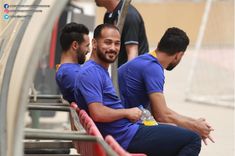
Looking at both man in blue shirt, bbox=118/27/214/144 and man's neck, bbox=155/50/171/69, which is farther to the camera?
man's neck, bbox=155/50/171/69

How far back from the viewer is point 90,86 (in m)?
5.30

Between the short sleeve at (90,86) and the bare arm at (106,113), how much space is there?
0.14ft

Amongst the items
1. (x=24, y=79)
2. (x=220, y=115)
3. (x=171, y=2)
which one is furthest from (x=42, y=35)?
(x=171, y=2)

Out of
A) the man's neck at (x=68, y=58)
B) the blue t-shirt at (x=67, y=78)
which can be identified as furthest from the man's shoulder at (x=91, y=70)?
the man's neck at (x=68, y=58)

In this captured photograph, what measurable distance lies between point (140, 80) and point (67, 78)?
85cm

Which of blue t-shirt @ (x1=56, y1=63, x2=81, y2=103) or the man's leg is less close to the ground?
blue t-shirt @ (x1=56, y1=63, x2=81, y2=103)

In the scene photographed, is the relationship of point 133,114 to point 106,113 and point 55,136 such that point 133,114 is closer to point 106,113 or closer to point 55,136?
point 106,113

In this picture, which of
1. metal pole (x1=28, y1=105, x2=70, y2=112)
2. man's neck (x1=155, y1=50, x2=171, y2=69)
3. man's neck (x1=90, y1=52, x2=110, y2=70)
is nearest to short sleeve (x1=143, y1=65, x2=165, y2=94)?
man's neck (x1=155, y1=50, x2=171, y2=69)

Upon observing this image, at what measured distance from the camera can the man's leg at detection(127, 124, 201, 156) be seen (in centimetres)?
541

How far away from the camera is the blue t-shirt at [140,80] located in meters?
5.99

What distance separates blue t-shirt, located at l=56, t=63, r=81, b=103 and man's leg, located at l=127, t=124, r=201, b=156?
138 centimetres

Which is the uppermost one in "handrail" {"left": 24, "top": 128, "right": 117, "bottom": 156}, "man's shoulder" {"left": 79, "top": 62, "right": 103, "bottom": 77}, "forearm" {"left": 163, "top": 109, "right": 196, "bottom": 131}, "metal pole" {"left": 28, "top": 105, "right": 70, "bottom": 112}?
"man's shoulder" {"left": 79, "top": 62, "right": 103, "bottom": 77}

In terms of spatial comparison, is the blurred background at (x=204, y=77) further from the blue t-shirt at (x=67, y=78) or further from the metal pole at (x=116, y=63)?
the metal pole at (x=116, y=63)

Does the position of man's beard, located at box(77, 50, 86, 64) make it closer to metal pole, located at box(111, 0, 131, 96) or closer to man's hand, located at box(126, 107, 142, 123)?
metal pole, located at box(111, 0, 131, 96)
